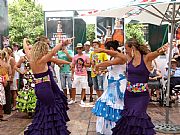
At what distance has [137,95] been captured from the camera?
4816mm

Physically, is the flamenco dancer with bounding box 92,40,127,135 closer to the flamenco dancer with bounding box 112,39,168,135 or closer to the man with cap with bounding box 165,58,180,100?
the flamenco dancer with bounding box 112,39,168,135

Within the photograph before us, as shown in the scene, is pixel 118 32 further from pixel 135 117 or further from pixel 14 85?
pixel 135 117

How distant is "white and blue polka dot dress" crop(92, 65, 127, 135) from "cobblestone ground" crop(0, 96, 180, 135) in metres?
0.56

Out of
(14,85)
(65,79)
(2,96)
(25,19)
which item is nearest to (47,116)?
(2,96)

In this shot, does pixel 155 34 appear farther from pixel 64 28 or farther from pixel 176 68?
pixel 64 28

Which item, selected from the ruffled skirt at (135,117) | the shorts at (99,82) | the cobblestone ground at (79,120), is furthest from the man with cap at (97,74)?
the ruffled skirt at (135,117)

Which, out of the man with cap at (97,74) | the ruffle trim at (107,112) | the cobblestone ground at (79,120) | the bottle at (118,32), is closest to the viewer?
the ruffle trim at (107,112)

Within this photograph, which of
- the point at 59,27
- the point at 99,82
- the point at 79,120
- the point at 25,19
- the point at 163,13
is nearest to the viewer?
the point at 163,13

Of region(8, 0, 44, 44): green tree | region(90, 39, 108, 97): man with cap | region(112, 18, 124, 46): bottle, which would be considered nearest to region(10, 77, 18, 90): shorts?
region(90, 39, 108, 97): man with cap

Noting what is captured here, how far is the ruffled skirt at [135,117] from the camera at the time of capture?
15.4ft

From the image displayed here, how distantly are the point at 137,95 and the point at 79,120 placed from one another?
2.41 meters

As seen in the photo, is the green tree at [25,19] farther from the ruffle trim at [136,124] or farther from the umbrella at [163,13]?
the ruffle trim at [136,124]

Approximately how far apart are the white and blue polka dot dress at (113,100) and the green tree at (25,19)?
24143 mm

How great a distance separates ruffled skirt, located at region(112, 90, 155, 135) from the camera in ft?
15.4
